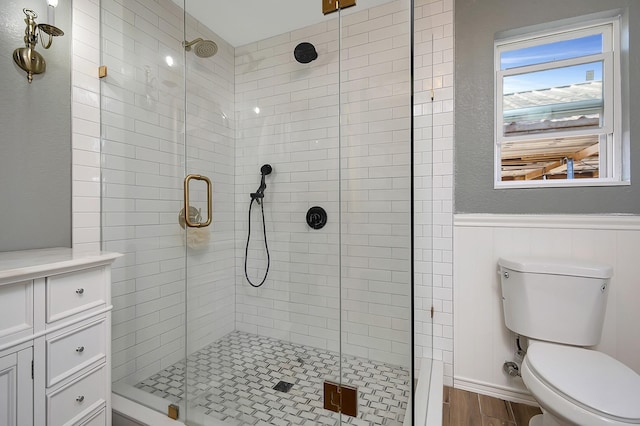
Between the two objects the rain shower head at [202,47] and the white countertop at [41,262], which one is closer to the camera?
the white countertop at [41,262]

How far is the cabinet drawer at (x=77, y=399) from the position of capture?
1.07m

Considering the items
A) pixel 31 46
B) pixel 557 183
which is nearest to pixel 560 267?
pixel 557 183

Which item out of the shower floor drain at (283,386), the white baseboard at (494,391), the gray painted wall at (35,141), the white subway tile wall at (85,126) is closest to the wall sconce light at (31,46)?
the gray painted wall at (35,141)

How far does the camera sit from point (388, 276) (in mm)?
1454

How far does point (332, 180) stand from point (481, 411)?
59.8 inches

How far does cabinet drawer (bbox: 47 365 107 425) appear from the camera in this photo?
107 centimetres

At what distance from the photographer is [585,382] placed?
110cm

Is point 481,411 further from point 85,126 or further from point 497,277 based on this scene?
point 85,126

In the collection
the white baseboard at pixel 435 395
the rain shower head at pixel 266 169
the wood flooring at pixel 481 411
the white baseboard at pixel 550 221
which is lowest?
the wood flooring at pixel 481 411

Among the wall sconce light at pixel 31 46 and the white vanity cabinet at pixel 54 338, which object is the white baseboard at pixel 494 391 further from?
the wall sconce light at pixel 31 46

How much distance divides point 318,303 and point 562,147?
1.75 metres

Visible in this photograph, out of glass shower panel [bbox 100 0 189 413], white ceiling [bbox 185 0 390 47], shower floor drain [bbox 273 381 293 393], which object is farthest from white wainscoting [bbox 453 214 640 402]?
glass shower panel [bbox 100 0 189 413]

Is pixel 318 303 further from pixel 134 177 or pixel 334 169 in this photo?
pixel 134 177

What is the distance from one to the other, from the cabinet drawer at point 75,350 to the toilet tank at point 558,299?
2007 millimetres
